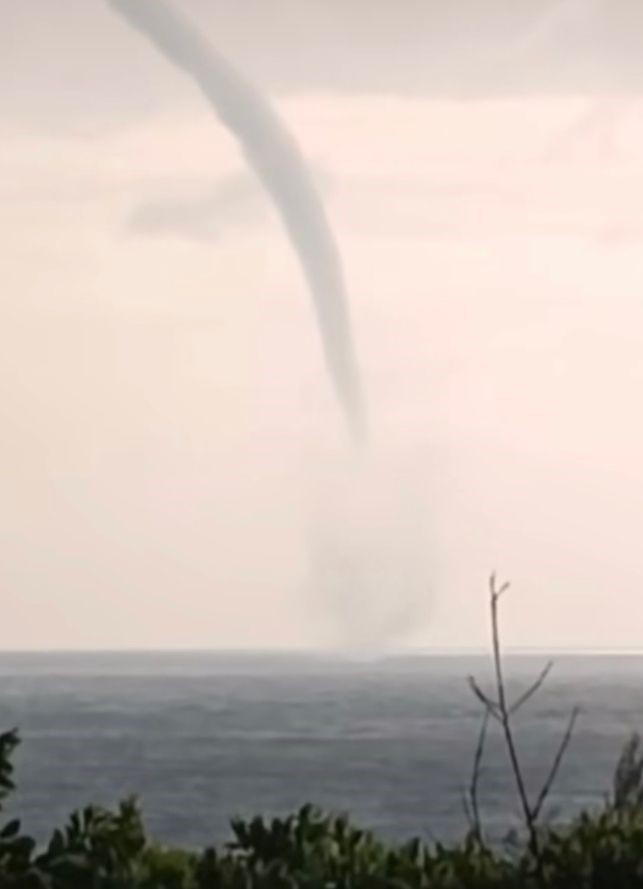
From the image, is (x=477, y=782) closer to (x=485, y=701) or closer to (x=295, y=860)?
(x=485, y=701)

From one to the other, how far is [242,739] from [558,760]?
37cm

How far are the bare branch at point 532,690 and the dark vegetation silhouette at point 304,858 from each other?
17 cm

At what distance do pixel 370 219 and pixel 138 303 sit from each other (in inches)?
11.4

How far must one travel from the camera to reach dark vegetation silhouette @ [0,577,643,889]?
1745mm

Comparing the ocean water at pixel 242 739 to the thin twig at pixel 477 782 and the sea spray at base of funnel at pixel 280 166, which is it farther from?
the sea spray at base of funnel at pixel 280 166

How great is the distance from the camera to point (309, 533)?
80.3 inches

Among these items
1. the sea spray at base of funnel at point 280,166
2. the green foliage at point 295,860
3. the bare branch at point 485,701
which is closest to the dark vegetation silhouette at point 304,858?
the green foliage at point 295,860

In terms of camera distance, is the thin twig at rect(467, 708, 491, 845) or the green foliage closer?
the green foliage

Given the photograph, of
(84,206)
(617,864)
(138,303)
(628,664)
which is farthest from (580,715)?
(84,206)

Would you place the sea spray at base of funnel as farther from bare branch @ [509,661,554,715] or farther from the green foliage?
the green foliage

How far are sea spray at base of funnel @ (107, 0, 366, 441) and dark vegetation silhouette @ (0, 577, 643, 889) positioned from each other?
0.49m

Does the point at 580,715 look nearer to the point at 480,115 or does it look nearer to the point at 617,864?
the point at 617,864

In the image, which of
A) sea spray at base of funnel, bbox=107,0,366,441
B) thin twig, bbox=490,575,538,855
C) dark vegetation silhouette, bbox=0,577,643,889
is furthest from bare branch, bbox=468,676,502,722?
sea spray at base of funnel, bbox=107,0,366,441

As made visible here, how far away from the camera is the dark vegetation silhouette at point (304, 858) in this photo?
5.73 ft
